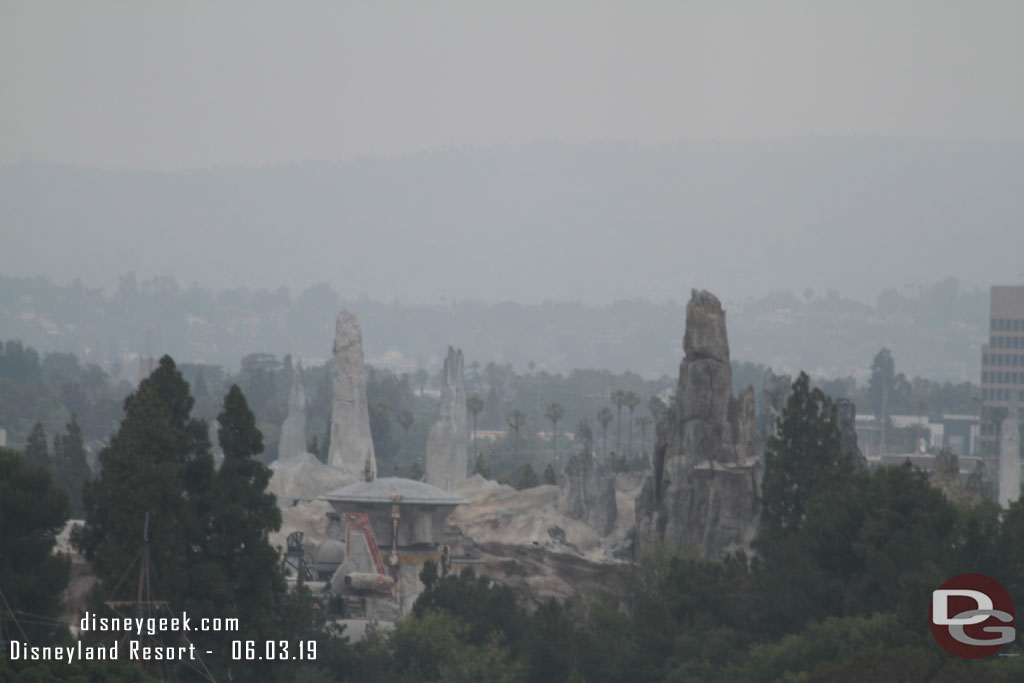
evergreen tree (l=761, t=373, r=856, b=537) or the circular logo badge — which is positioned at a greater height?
evergreen tree (l=761, t=373, r=856, b=537)

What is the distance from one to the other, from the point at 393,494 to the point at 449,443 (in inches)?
824

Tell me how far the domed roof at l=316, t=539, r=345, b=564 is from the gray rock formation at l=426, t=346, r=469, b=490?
1825 cm

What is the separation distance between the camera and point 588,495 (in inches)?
2450

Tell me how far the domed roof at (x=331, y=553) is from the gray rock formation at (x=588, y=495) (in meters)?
12.3

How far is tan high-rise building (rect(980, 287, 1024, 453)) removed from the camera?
151750 millimetres

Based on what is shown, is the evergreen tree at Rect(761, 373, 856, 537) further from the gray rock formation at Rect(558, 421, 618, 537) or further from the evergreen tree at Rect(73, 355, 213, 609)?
the gray rock formation at Rect(558, 421, 618, 537)

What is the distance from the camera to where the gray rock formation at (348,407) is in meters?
72.8

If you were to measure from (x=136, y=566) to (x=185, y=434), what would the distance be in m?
3.22

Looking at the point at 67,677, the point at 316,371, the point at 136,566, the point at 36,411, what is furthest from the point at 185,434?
the point at 316,371

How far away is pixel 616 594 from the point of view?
144 ft

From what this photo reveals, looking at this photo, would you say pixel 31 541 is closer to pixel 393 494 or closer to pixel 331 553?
pixel 331 553

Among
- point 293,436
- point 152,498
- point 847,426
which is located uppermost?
point 847,426

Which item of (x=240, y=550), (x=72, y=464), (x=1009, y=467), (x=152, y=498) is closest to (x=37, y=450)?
(x=72, y=464)

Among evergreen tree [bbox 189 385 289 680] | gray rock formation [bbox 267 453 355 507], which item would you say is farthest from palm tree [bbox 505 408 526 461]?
evergreen tree [bbox 189 385 289 680]
